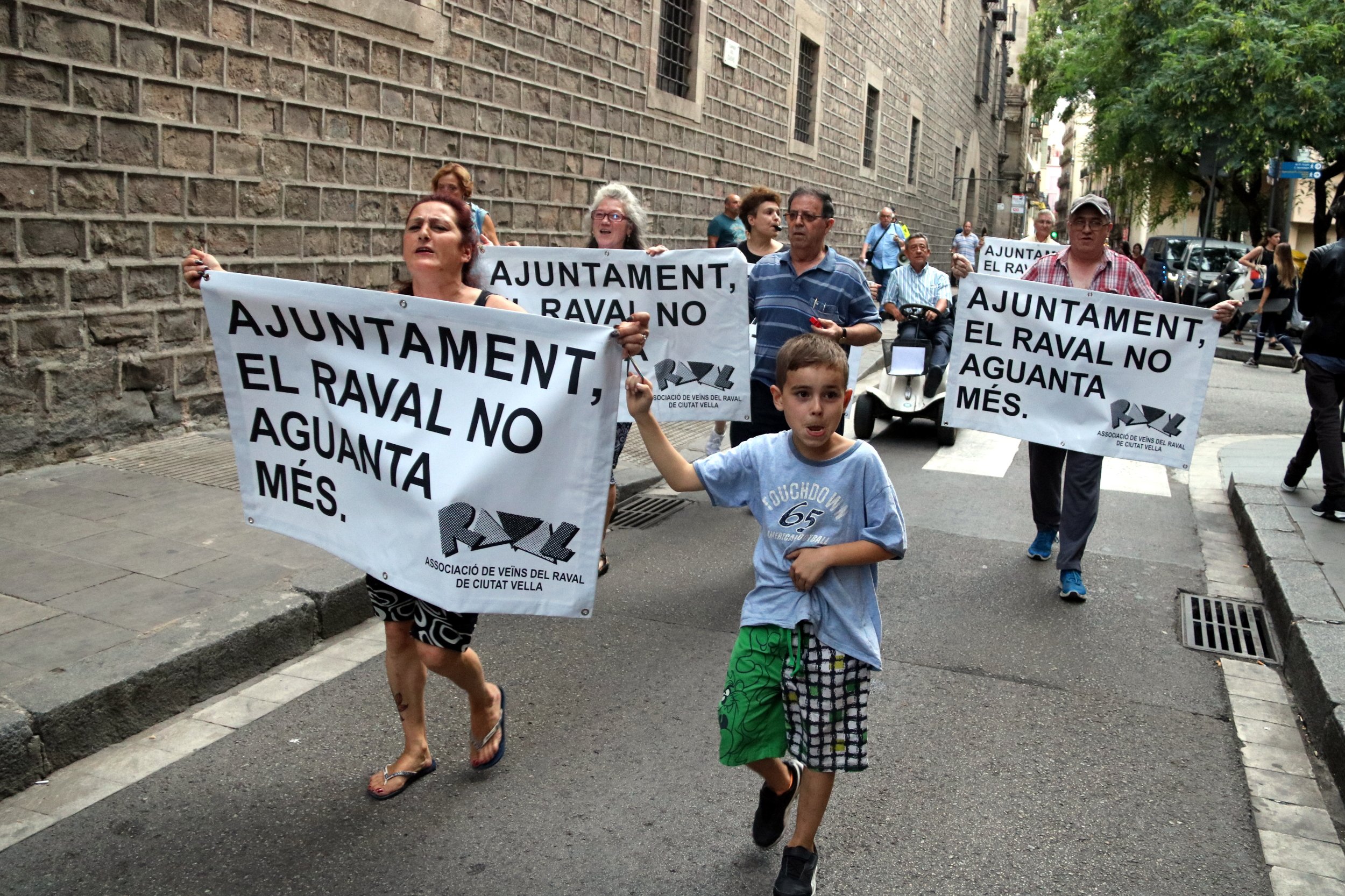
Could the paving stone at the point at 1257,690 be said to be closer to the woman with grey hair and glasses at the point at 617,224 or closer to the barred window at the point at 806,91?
the woman with grey hair and glasses at the point at 617,224

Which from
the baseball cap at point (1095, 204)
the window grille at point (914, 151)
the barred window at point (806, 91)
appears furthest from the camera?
the window grille at point (914, 151)

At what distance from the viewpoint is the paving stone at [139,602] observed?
450cm

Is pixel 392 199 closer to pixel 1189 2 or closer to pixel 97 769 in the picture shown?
pixel 97 769

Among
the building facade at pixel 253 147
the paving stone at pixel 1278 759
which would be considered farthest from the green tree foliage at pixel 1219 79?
the paving stone at pixel 1278 759

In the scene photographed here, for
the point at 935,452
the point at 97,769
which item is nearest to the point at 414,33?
the point at 935,452

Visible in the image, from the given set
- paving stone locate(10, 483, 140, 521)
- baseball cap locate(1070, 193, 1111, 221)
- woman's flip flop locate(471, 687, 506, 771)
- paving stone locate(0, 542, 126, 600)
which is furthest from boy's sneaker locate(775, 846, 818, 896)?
paving stone locate(10, 483, 140, 521)

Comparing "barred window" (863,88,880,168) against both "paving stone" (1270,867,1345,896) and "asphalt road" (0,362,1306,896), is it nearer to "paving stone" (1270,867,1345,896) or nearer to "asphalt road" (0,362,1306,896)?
"asphalt road" (0,362,1306,896)

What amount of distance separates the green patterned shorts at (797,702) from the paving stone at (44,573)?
10.0 ft

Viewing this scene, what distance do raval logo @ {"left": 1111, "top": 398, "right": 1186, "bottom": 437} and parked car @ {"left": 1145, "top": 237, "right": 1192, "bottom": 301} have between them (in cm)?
1829

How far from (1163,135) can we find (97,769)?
1023 inches

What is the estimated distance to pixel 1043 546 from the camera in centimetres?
657

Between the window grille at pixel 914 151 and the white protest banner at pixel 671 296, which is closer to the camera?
the white protest banner at pixel 671 296

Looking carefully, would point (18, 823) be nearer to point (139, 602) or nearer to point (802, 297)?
point (139, 602)

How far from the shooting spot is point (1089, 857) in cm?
335
